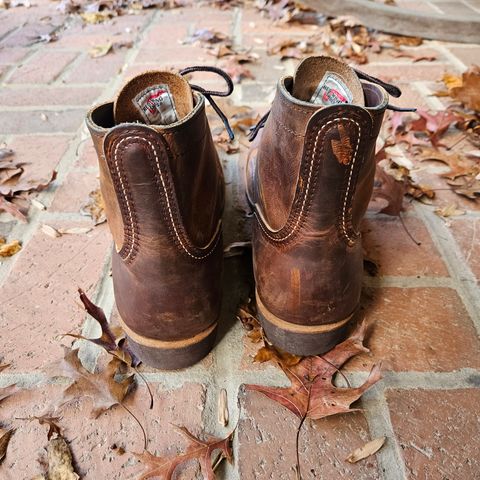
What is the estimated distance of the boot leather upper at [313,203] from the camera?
2.04 ft

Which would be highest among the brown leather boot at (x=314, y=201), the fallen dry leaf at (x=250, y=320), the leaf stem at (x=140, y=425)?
the brown leather boot at (x=314, y=201)

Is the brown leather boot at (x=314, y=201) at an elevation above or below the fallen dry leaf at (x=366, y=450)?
above

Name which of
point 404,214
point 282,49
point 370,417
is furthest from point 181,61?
point 370,417

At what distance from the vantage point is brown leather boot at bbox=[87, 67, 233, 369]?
1.99 ft

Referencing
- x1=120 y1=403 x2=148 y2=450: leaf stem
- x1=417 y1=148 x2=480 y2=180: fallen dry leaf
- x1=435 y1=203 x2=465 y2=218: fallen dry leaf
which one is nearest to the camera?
x1=120 y1=403 x2=148 y2=450: leaf stem

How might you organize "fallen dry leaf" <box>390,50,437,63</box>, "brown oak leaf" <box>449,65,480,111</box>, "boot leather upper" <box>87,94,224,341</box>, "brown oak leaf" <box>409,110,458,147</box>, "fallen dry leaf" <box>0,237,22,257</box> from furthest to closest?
1. "fallen dry leaf" <box>390,50,437,63</box>
2. "brown oak leaf" <box>449,65,480,111</box>
3. "brown oak leaf" <box>409,110,458,147</box>
4. "fallen dry leaf" <box>0,237,22,257</box>
5. "boot leather upper" <box>87,94,224,341</box>

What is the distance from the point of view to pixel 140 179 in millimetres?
610

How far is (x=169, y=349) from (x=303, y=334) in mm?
229

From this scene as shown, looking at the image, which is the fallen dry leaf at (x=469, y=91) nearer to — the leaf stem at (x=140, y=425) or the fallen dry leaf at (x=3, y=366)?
the leaf stem at (x=140, y=425)

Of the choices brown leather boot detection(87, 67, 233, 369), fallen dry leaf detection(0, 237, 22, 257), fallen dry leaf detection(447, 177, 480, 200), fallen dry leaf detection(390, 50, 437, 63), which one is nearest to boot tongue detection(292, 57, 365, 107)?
brown leather boot detection(87, 67, 233, 369)

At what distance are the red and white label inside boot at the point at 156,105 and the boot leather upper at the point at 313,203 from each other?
6.6 inches

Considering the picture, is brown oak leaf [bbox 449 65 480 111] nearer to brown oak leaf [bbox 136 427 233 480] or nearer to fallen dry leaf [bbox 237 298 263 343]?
fallen dry leaf [bbox 237 298 263 343]

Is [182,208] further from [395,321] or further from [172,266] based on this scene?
[395,321]

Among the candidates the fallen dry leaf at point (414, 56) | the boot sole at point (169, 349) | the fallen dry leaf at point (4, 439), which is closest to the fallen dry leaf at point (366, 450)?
the boot sole at point (169, 349)
